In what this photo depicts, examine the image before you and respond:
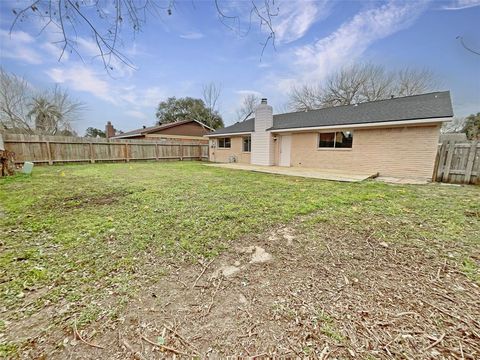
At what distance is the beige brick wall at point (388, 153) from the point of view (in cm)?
776

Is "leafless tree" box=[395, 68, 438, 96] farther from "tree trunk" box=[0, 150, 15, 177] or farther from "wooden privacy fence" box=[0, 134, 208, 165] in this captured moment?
"tree trunk" box=[0, 150, 15, 177]

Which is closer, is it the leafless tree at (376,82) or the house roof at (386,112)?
the house roof at (386,112)

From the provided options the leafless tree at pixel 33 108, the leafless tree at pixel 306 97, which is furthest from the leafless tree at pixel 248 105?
the leafless tree at pixel 33 108

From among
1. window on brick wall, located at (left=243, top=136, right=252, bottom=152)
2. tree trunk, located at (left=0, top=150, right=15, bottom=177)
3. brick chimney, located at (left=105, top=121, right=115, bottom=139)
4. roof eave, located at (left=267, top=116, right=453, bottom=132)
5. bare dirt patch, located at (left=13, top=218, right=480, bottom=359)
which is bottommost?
bare dirt patch, located at (left=13, top=218, right=480, bottom=359)

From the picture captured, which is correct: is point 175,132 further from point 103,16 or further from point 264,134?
point 103,16

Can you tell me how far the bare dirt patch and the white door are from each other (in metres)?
10.1

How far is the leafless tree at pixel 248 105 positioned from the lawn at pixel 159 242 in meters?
27.7

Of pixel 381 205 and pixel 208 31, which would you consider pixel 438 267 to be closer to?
pixel 381 205

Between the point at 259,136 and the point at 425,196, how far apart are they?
919cm

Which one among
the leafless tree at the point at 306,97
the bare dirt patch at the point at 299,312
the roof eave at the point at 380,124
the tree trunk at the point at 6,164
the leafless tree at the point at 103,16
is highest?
the leafless tree at the point at 306,97

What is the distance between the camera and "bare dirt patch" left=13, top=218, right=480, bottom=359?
1.33 m

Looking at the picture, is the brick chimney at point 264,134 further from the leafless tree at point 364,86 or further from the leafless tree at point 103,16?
the leafless tree at point 364,86

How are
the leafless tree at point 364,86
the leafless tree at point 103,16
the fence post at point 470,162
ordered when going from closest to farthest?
the leafless tree at point 103,16, the fence post at point 470,162, the leafless tree at point 364,86

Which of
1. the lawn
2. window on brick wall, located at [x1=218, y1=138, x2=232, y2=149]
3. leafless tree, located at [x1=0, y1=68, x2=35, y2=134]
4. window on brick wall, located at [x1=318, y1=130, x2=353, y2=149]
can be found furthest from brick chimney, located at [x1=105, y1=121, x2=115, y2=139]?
window on brick wall, located at [x1=318, y1=130, x2=353, y2=149]
